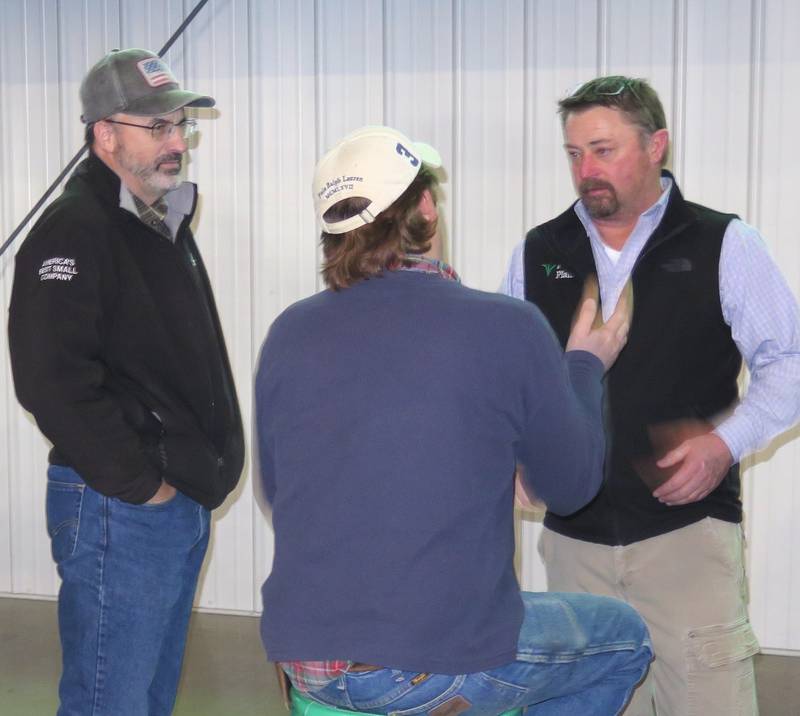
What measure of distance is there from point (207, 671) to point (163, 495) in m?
1.68

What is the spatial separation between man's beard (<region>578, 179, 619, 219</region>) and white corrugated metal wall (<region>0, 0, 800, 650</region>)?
4.86 ft

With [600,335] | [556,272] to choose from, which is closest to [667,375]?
[556,272]

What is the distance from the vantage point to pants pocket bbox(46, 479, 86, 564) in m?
2.25

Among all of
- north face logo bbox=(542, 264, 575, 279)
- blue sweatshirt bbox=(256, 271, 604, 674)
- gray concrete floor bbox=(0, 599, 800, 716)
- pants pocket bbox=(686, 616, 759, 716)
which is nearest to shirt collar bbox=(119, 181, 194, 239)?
north face logo bbox=(542, 264, 575, 279)

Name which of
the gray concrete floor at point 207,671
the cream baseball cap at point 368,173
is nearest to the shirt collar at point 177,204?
the cream baseball cap at point 368,173

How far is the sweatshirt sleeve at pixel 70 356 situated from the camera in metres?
2.18

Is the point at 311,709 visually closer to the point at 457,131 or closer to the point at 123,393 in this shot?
the point at 123,393

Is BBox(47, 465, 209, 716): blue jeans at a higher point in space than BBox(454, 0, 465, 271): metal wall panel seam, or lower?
lower

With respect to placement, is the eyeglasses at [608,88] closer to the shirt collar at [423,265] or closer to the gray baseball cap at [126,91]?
the gray baseball cap at [126,91]

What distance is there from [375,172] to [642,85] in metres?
1.13

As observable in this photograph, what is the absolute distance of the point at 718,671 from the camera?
90.0 inches

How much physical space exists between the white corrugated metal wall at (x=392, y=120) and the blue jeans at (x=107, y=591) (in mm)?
1909

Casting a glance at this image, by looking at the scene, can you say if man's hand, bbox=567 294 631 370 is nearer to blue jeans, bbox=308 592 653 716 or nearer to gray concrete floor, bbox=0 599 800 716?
blue jeans, bbox=308 592 653 716

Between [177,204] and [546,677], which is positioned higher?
[177,204]
